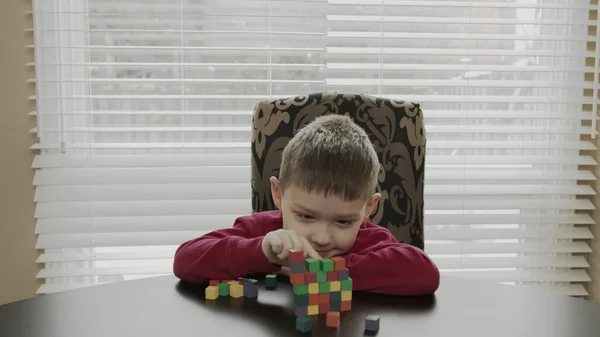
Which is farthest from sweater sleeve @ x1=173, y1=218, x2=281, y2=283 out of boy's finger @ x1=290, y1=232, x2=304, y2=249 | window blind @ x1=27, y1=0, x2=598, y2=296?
window blind @ x1=27, y1=0, x2=598, y2=296

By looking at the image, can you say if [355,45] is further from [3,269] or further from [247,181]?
[3,269]

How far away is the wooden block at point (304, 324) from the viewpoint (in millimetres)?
997

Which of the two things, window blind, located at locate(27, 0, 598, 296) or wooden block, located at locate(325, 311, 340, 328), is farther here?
window blind, located at locate(27, 0, 598, 296)

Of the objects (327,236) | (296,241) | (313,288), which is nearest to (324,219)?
(327,236)

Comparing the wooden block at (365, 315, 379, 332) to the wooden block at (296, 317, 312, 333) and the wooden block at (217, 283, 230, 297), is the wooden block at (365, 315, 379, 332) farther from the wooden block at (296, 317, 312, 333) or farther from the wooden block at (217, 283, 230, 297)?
the wooden block at (217, 283, 230, 297)

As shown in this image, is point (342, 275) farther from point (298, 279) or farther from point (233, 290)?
point (233, 290)

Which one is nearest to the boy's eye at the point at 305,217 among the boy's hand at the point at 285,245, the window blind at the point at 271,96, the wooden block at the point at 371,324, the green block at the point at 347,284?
the boy's hand at the point at 285,245

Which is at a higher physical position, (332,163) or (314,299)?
(332,163)

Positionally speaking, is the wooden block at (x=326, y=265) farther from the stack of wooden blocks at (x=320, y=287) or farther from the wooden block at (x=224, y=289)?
the wooden block at (x=224, y=289)

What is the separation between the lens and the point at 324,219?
128cm

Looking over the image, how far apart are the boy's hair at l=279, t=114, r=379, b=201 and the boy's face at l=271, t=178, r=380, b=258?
0.05ft

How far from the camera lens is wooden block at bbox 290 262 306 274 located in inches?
42.1

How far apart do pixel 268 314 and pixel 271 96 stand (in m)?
1.53

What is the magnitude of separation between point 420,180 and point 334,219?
0.55m
